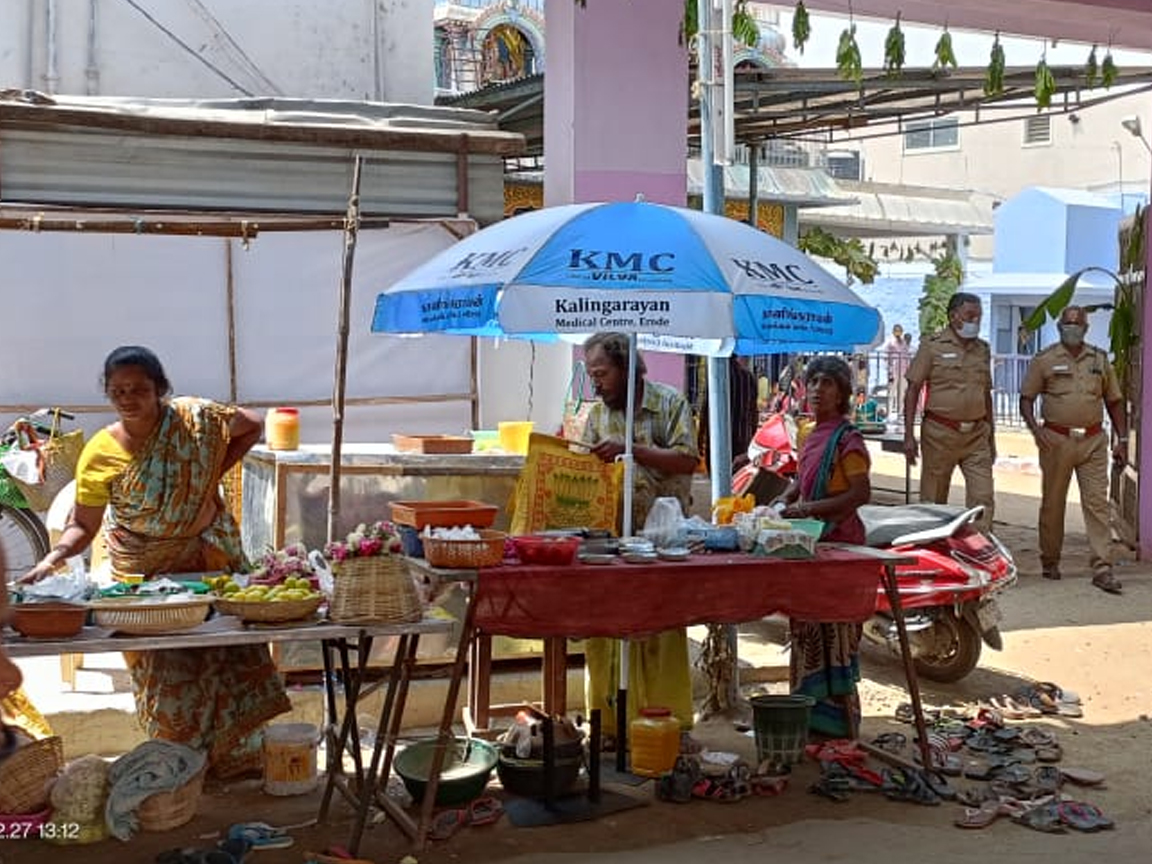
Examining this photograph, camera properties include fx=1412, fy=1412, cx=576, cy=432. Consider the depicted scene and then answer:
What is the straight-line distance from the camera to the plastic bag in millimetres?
5750

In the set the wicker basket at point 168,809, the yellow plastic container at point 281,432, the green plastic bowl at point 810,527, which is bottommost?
the wicker basket at point 168,809

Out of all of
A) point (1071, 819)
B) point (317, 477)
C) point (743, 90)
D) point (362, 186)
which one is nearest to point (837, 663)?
point (1071, 819)

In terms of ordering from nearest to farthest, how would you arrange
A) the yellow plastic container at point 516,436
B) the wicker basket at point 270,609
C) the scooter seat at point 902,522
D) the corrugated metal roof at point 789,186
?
the wicker basket at point 270,609 < the yellow plastic container at point 516,436 < the scooter seat at point 902,522 < the corrugated metal roof at point 789,186

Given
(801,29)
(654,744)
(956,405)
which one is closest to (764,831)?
(654,744)

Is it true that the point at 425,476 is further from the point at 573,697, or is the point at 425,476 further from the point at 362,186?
the point at 362,186

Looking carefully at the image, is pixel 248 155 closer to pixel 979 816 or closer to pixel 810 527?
pixel 810 527

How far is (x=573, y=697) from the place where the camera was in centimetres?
693

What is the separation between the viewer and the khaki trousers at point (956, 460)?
393 inches

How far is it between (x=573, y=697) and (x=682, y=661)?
89cm

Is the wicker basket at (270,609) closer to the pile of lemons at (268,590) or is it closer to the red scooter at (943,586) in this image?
the pile of lemons at (268,590)

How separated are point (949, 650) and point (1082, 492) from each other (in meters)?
3.44

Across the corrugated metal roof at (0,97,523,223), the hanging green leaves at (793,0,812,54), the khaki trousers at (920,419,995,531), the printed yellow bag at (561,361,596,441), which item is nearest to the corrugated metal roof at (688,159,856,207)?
the khaki trousers at (920,419,995,531)

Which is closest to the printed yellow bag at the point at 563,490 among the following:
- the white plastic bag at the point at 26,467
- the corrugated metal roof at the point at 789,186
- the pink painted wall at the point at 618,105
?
the pink painted wall at the point at 618,105

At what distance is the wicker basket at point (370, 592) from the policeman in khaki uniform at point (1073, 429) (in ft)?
22.3
